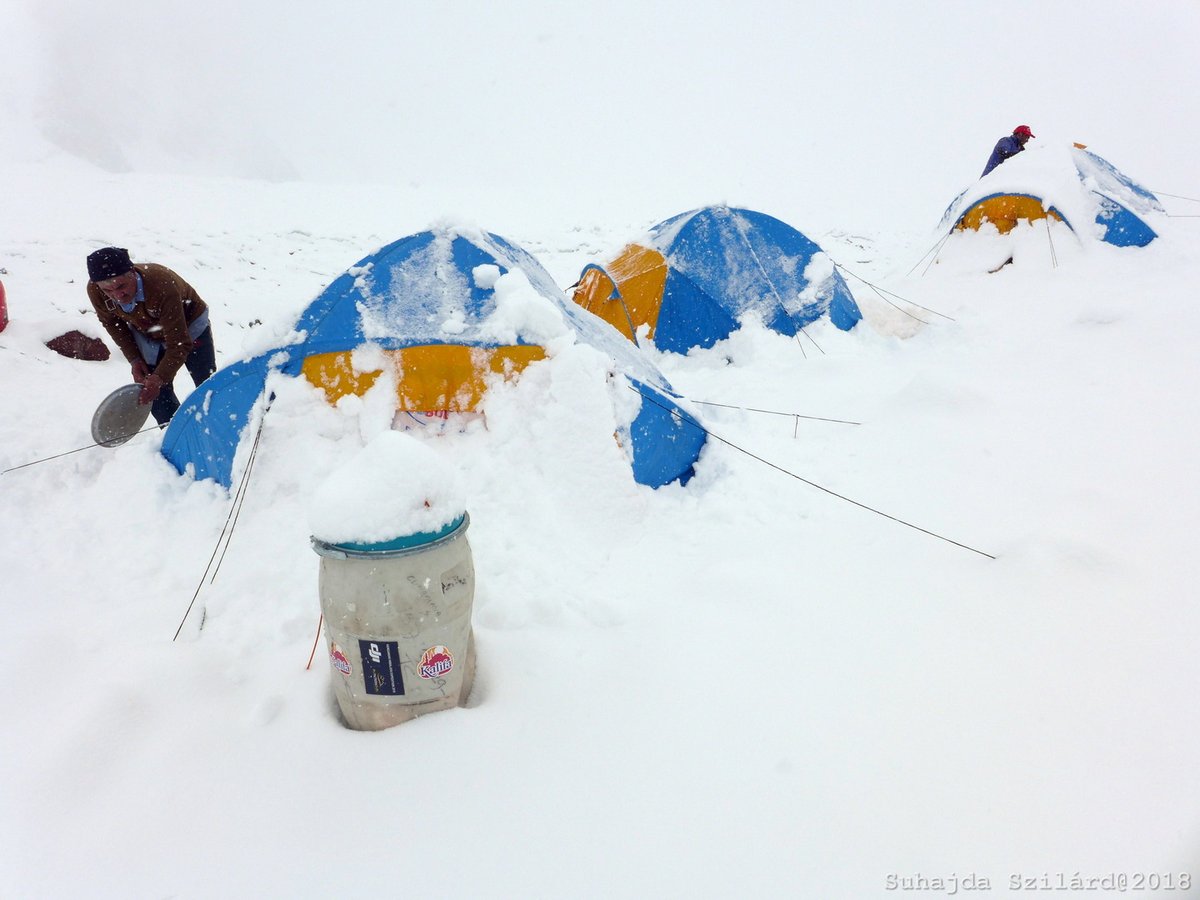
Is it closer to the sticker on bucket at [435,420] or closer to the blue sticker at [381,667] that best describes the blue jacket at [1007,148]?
the sticker on bucket at [435,420]

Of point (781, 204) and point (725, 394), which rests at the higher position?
point (781, 204)

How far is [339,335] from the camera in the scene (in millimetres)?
3512

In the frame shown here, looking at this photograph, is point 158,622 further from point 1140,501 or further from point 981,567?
point 1140,501

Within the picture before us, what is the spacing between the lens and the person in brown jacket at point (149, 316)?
3.60 metres

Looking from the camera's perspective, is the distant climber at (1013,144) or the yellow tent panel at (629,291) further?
the distant climber at (1013,144)

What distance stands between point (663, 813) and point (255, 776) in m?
1.32

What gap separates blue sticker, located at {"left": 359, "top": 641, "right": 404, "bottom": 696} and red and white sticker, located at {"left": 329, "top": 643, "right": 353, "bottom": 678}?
6 centimetres

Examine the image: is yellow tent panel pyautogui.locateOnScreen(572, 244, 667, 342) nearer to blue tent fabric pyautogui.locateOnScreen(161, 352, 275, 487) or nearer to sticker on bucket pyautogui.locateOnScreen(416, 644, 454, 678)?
blue tent fabric pyautogui.locateOnScreen(161, 352, 275, 487)

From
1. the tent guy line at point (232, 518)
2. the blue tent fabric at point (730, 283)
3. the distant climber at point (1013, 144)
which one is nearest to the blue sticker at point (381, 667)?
the tent guy line at point (232, 518)

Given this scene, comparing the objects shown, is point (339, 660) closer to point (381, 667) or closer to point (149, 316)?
point (381, 667)

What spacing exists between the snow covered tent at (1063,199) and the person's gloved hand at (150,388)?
379 inches

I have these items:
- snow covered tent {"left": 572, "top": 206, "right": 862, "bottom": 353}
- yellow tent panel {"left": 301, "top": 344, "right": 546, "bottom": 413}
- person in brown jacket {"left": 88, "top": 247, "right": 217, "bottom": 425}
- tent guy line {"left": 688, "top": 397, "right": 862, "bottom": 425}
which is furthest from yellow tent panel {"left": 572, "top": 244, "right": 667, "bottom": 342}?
person in brown jacket {"left": 88, "top": 247, "right": 217, "bottom": 425}

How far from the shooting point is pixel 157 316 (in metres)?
3.91

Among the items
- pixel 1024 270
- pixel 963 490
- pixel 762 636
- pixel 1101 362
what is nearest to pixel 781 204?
pixel 1024 270
